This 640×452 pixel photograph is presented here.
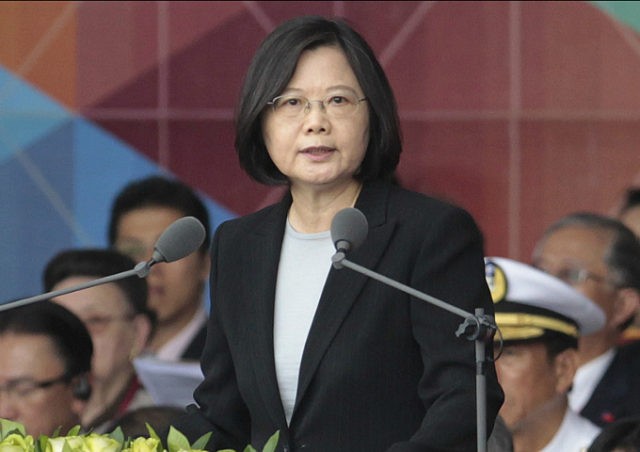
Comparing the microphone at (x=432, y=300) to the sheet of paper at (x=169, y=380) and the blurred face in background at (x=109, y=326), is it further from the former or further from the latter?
the blurred face in background at (x=109, y=326)

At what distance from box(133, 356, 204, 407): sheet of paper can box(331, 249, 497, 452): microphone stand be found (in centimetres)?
310

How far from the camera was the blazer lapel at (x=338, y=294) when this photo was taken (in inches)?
113

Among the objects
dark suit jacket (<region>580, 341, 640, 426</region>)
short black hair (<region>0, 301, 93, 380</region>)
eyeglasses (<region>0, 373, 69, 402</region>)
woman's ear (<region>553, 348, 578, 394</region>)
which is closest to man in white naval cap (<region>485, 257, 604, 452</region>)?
woman's ear (<region>553, 348, 578, 394</region>)

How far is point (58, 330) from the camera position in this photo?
532 cm

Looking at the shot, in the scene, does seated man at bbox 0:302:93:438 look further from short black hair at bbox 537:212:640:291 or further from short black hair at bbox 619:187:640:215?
short black hair at bbox 619:187:640:215

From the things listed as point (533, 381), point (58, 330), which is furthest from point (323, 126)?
point (58, 330)

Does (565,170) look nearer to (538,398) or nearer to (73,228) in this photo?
(538,398)

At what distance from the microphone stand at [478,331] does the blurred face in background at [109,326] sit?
11.2ft

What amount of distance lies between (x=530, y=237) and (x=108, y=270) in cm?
166

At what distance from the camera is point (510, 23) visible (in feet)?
21.0

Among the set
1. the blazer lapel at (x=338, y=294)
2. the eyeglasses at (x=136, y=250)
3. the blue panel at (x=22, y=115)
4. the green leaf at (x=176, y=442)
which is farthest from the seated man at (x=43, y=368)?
the green leaf at (x=176, y=442)

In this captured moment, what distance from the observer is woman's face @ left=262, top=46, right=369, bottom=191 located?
2.93 metres

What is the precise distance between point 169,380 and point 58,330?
725 millimetres

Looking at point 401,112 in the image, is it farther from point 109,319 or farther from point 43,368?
point 43,368
